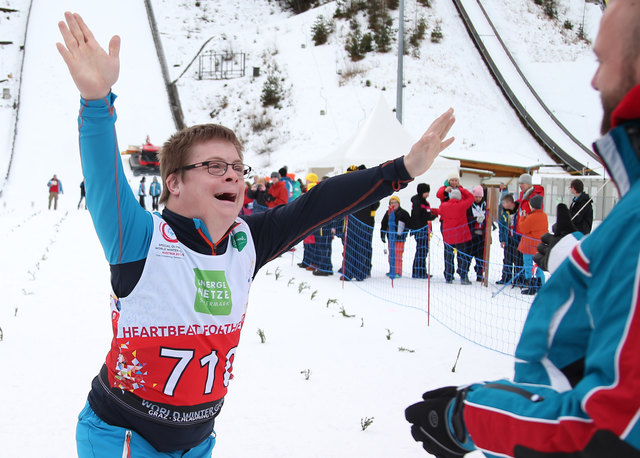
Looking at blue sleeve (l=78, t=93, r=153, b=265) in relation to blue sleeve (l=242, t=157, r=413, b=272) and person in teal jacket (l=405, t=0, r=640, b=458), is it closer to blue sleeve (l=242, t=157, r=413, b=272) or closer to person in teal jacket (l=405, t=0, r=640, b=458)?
blue sleeve (l=242, t=157, r=413, b=272)

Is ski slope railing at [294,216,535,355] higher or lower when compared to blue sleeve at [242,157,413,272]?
lower

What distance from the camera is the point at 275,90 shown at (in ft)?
108

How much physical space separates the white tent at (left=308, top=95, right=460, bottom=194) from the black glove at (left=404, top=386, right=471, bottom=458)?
1480cm

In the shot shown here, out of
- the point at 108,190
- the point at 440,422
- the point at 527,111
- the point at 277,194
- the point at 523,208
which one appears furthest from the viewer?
the point at 527,111

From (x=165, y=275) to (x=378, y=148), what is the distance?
1521 centimetres

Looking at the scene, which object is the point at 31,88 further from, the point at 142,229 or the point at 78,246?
the point at 142,229

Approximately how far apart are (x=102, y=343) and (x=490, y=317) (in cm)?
502

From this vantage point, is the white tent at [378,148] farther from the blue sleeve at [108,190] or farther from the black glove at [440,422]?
the black glove at [440,422]

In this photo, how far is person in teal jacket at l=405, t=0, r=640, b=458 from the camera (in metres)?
0.88

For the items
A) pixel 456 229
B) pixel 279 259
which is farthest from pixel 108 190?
pixel 279 259

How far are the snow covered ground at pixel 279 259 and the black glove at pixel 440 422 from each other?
2.38m

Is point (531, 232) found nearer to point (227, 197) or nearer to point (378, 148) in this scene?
point (227, 197)

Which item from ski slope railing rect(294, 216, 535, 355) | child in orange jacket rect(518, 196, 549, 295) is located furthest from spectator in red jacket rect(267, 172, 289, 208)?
child in orange jacket rect(518, 196, 549, 295)

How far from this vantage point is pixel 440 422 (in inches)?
49.3
